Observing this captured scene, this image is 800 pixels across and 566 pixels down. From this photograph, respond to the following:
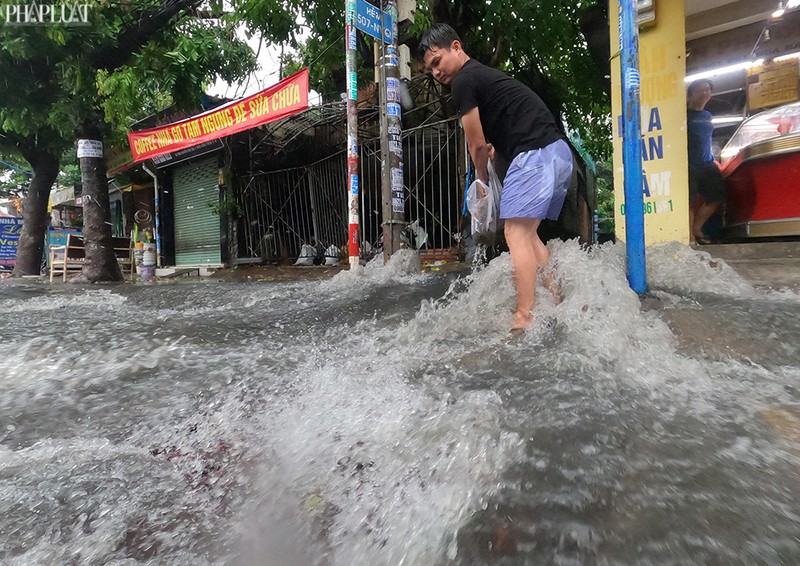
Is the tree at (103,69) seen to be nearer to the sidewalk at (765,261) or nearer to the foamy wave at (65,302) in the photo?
the foamy wave at (65,302)

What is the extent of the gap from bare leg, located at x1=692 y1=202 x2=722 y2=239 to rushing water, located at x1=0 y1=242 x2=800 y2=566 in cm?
212

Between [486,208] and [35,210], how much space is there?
39.1ft

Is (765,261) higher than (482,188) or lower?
lower

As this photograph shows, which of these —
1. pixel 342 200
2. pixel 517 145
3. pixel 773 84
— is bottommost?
pixel 517 145

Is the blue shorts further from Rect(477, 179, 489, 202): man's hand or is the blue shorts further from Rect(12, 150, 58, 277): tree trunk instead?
Rect(12, 150, 58, 277): tree trunk

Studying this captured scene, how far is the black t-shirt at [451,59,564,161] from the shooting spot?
256 cm

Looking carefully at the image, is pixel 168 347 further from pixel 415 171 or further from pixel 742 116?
pixel 742 116

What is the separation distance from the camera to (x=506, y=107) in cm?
263

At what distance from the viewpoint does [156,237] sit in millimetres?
13023

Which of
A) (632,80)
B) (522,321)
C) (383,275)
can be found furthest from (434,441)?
(383,275)

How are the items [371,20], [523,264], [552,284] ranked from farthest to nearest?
[371,20], [552,284], [523,264]

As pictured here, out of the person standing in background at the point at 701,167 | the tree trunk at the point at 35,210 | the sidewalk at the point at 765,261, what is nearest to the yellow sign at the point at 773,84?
the person standing in background at the point at 701,167

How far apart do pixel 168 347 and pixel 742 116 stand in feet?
23.7

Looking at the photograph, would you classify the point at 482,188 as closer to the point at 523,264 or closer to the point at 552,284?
the point at 523,264
